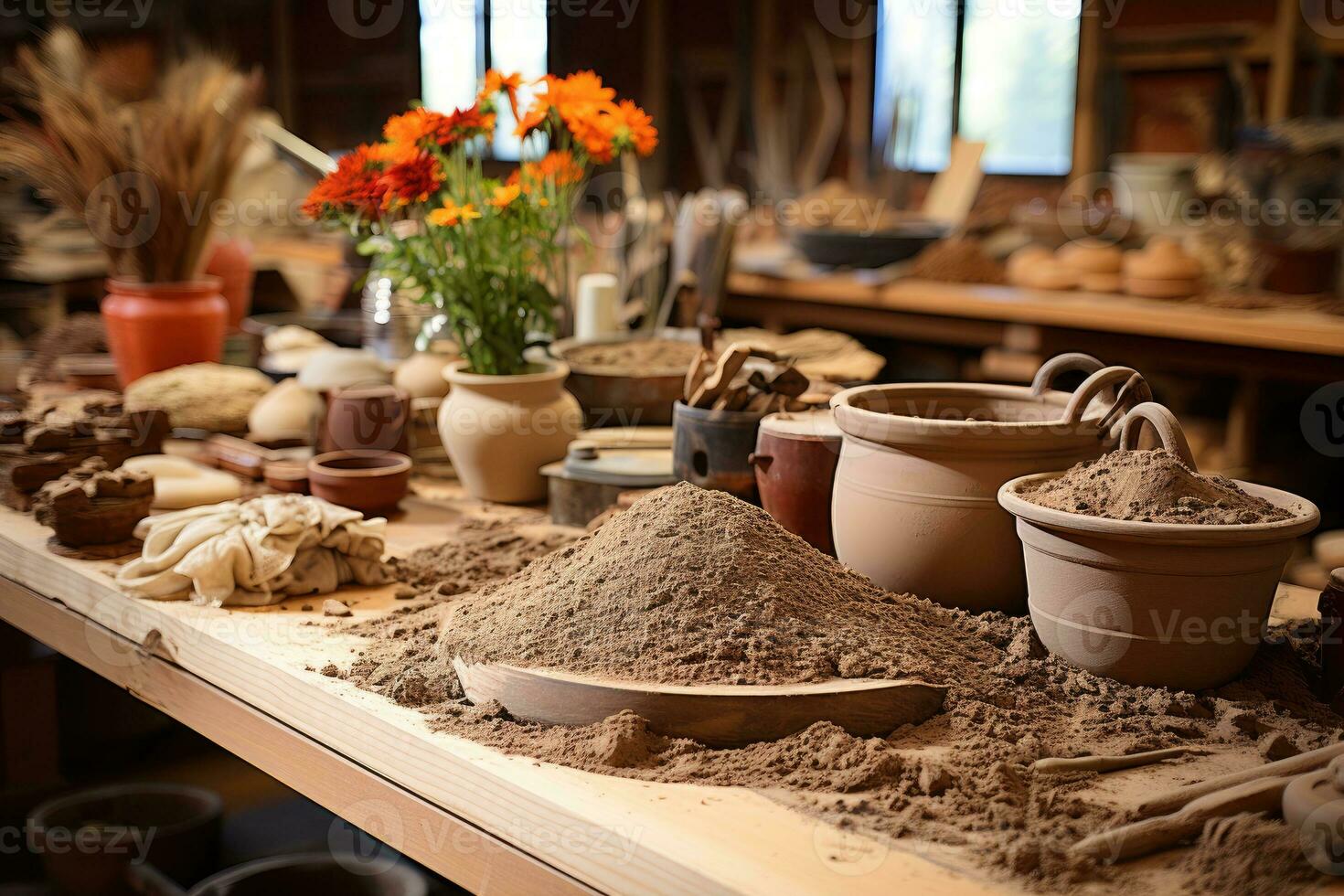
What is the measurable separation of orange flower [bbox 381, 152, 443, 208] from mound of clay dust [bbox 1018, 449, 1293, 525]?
110cm

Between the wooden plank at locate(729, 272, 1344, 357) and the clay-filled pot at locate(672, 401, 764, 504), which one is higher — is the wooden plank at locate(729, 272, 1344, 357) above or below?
above

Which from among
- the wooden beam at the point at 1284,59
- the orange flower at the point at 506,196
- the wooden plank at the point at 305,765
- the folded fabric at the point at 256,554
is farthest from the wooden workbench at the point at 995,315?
the wooden plank at the point at 305,765

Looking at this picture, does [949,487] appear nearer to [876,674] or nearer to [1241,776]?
[876,674]

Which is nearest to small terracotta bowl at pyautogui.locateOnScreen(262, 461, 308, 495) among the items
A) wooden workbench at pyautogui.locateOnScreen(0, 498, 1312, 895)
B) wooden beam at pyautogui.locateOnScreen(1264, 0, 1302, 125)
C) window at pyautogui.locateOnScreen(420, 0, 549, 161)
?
wooden workbench at pyautogui.locateOnScreen(0, 498, 1312, 895)

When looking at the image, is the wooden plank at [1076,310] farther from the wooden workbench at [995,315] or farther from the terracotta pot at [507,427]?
the terracotta pot at [507,427]

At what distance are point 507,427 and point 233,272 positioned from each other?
5.13 feet

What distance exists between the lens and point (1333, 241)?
3816 mm

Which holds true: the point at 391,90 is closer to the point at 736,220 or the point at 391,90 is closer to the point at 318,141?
the point at 318,141

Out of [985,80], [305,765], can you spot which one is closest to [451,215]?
[305,765]

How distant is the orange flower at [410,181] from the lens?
198 cm

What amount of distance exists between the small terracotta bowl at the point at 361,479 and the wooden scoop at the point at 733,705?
889mm

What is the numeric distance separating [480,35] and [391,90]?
66cm

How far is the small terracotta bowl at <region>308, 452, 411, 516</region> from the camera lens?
82.7 inches

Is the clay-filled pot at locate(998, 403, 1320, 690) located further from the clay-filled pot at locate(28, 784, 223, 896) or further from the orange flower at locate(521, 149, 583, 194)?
the clay-filled pot at locate(28, 784, 223, 896)
